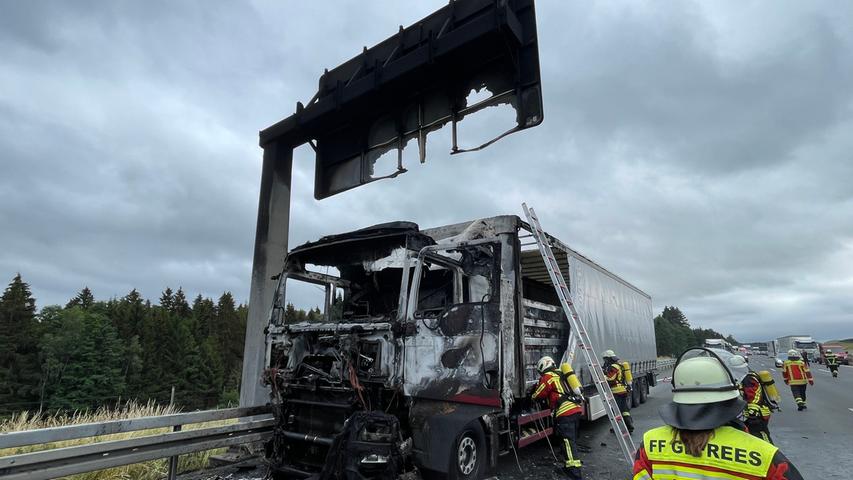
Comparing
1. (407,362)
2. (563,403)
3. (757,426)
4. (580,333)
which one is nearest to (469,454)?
(407,362)

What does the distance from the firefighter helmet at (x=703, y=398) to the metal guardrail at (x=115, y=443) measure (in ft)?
12.8

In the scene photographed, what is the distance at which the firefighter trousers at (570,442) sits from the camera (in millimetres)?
5520

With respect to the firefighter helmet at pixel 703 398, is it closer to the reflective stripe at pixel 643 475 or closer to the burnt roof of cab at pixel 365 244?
the reflective stripe at pixel 643 475

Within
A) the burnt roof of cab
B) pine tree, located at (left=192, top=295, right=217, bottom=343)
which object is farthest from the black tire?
pine tree, located at (left=192, top=295, right=217, bottom=343)

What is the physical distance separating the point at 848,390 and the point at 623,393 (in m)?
13.0

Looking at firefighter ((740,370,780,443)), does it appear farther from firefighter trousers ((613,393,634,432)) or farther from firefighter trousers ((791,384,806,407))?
firefighter trousers ((791,384,806,407))

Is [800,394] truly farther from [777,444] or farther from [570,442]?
[570,442]

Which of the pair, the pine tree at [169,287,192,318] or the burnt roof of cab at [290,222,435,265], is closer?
the burnt roof of cab at [290,222,435,265]

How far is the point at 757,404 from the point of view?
601 centimetres

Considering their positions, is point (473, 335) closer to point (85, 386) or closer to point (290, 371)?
point (290, 371)

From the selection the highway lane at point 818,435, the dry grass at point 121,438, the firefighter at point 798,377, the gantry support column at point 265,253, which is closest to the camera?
the dry grass at point 121,438

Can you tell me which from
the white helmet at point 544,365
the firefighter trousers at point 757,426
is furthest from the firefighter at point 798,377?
the white helmet at point 544,365

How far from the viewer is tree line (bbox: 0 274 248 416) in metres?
46.4

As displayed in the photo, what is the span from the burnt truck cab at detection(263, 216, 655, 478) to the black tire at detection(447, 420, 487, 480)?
0.03 ft
